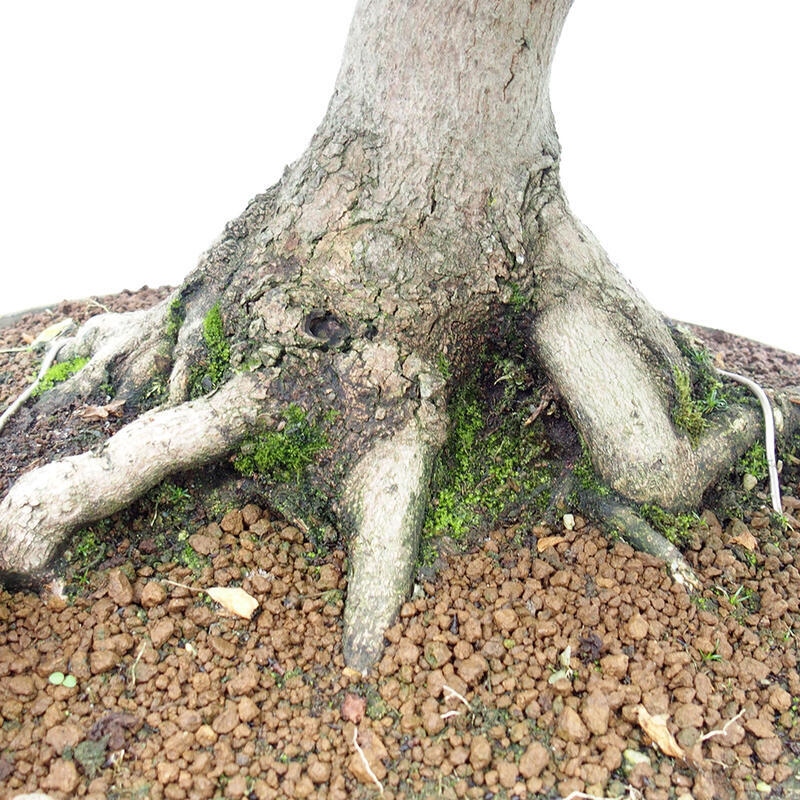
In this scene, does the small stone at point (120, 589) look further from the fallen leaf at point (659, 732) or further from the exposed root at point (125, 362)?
the fallen leaf at point (659, 732)

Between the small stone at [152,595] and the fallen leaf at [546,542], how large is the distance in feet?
3.69

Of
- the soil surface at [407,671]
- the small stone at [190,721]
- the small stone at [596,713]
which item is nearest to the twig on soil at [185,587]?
the soil surface at [407,671]

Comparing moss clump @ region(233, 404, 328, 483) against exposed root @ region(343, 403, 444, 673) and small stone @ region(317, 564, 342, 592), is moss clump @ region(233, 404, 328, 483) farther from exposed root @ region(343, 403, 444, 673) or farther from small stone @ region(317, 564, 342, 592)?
small stone @ region(317, 564, 342, 592)

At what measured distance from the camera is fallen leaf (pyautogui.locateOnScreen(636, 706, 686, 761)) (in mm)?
1942

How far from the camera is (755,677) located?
2133 mm

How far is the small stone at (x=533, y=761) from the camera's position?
190cm

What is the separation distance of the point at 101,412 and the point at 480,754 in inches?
64.4

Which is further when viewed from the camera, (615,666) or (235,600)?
(235,600)

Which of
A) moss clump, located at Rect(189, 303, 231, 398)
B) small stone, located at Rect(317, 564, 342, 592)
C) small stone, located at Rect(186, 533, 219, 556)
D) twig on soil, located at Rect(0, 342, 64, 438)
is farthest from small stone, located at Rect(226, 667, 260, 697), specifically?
twig on soil, located at Rect(0, 342, 64, 438)

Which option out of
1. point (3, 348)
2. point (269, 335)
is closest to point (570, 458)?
point (269, 335)

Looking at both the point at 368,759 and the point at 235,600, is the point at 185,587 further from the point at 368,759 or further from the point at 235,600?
the point at 368,759

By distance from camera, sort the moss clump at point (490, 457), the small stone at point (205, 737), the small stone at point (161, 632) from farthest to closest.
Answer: the moss clump at point (490, 457) < the small stone at point (161, 632) < the small stone at point (205, 737)

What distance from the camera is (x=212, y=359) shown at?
2.61 meters

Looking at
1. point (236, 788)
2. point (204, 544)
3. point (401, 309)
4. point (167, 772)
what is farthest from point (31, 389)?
point (236, 788)
